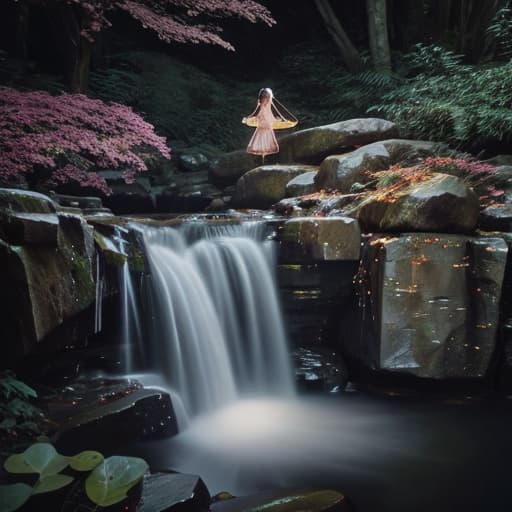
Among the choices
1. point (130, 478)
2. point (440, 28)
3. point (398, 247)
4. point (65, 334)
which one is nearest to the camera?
point (130, 478)

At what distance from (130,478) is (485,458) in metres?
3.19

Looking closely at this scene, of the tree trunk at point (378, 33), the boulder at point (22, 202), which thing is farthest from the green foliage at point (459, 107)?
the boulder at point (22, 202)

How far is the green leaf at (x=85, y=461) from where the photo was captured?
5.58 ft

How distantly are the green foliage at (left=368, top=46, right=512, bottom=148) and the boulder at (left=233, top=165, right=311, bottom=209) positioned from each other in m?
2.31

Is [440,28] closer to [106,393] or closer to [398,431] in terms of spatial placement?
[398,431]

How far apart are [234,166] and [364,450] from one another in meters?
7.25

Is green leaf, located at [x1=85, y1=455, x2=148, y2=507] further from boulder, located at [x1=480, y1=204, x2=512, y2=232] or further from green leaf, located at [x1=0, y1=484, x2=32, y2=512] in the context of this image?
boulder, located at [x1=480, y1=204, x2=512, y2=232]

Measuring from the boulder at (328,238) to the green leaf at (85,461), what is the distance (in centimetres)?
360

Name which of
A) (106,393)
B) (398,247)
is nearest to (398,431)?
(398,247)

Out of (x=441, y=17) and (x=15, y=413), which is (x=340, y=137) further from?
(x=15, y=413)

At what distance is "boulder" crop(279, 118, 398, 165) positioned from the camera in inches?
328

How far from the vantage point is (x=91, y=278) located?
3662mm

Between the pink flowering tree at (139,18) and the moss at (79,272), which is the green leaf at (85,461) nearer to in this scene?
the moss at (79,272)

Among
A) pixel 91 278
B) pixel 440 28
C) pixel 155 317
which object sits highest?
pixel 440 28
